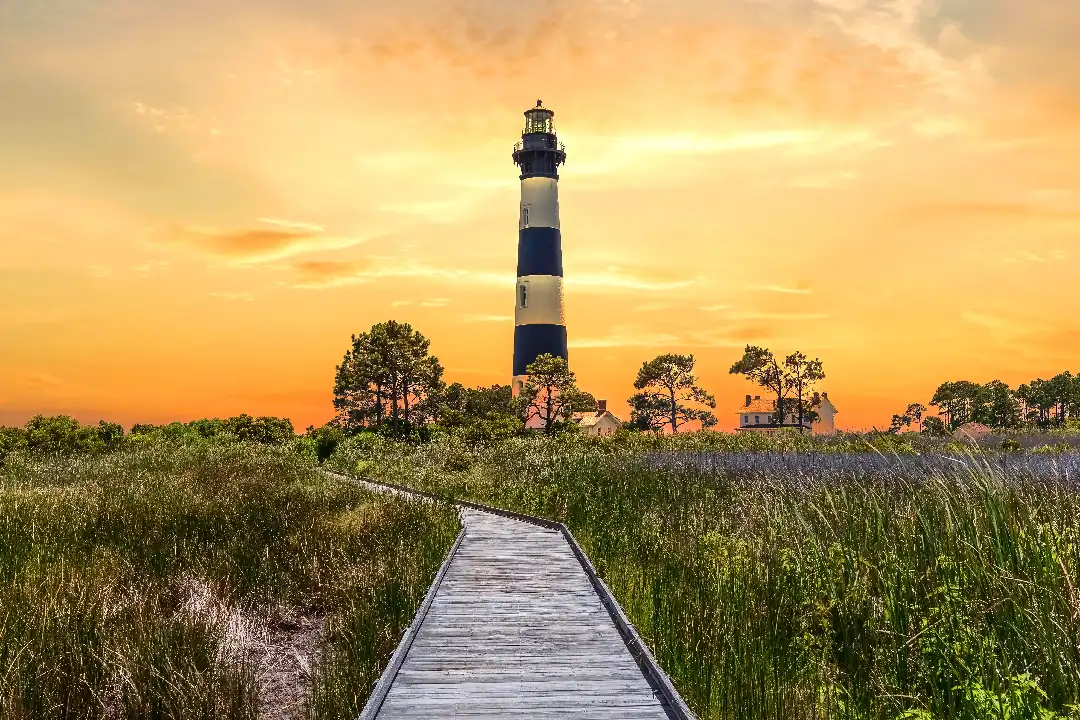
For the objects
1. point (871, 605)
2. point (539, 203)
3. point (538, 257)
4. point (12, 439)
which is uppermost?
point (539, 203)

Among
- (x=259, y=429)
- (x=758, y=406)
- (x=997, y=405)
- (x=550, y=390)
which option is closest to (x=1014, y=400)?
(x=997, y=405)

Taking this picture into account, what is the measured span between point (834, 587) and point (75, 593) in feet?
20.2

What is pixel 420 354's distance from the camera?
41.7m

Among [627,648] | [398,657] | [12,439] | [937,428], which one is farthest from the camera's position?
[12,439]

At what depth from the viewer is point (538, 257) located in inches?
1681

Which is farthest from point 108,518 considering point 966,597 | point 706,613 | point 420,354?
point 420,354

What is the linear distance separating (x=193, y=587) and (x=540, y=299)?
1418 inches

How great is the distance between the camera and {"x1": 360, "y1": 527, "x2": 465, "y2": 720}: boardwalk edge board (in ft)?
14.6

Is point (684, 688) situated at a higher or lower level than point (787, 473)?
lower

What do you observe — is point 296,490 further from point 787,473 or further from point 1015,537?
point 1015,537

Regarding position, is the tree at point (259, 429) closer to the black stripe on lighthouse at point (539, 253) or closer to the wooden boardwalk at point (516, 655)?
the black stripe on lighthouse at point (539, 253)

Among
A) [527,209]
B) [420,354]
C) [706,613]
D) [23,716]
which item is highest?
[527,209]

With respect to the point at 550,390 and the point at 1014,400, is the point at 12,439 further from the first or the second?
the point at 1014,400

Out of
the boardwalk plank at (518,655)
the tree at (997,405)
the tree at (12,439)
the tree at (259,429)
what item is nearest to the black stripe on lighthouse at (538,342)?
the tree at (259,429)
